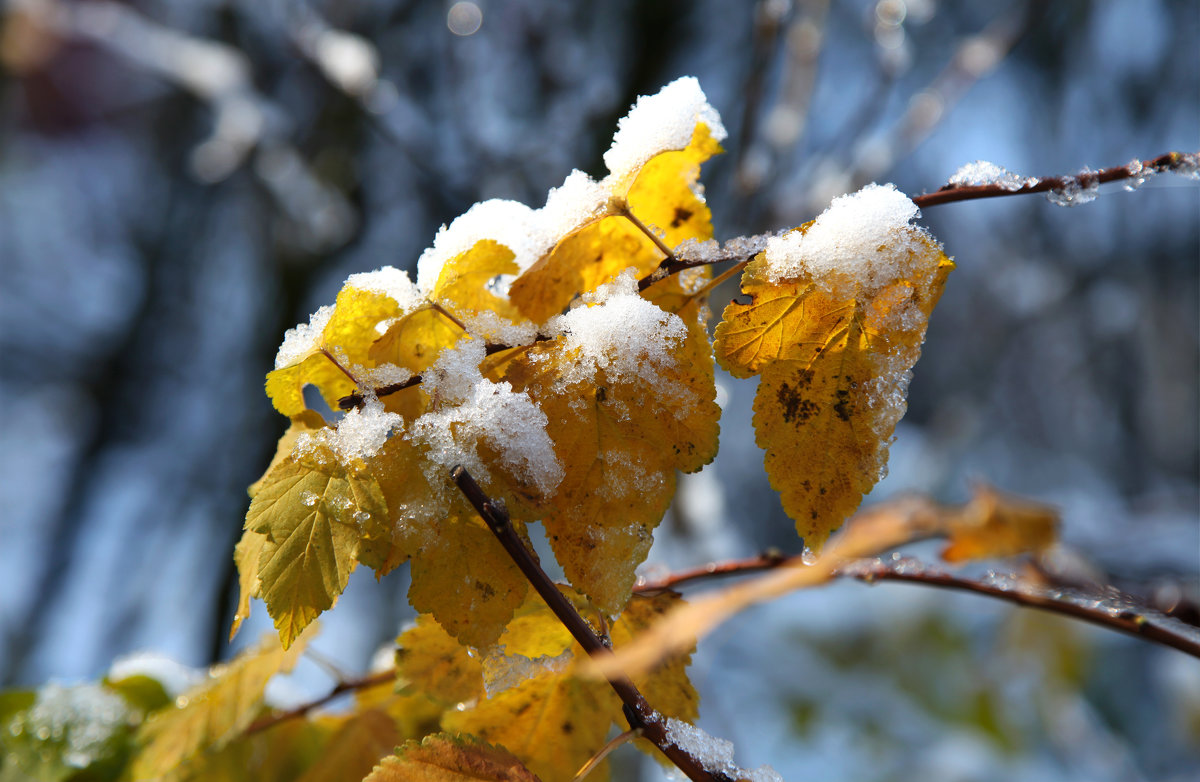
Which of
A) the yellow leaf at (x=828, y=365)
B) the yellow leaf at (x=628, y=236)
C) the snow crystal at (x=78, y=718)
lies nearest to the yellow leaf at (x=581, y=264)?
the yellow leaf at (x=628, y=236)

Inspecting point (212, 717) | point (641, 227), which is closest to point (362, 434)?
point (641, 227)

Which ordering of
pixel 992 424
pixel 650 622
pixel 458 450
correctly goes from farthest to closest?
pixel 992 424 → pixel 650 622 → pixel 458 450

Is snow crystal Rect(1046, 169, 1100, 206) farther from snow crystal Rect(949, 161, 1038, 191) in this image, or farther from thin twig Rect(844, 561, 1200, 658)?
thin twig Rect(844, 561, 1200, 658)

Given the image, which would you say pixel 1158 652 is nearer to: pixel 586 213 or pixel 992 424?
pixel 992 424

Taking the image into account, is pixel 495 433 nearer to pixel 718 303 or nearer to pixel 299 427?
pixel 299 427

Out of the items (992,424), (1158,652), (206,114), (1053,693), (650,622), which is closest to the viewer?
(650,622)

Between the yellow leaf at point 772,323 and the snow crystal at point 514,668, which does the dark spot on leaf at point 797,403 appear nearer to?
the yellow leaf at point 772,323

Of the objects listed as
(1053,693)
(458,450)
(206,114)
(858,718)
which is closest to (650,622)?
(458,450)
